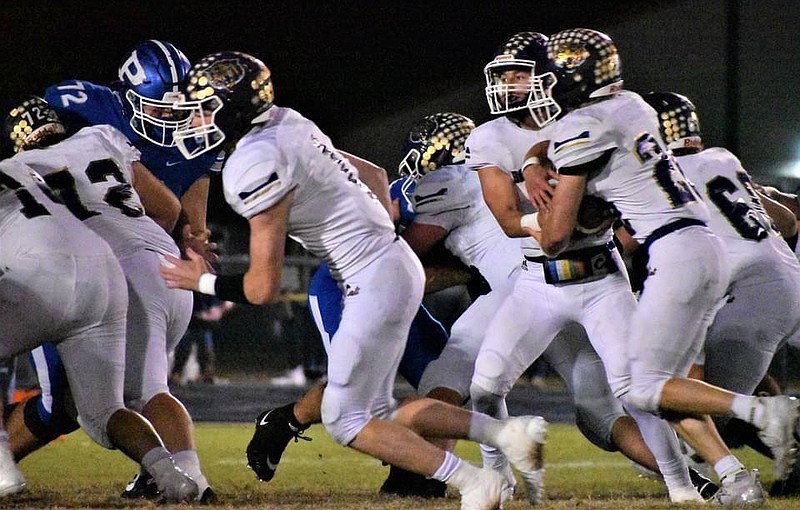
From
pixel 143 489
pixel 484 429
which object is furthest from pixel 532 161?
pixel 143 489

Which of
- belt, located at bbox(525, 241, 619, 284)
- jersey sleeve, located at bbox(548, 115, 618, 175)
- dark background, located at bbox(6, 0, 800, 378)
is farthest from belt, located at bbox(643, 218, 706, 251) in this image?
dark background, located at bbox(6, 0, 800, 378)

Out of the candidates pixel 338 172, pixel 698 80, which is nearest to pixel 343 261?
pixel 338 172

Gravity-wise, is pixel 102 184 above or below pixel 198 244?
above

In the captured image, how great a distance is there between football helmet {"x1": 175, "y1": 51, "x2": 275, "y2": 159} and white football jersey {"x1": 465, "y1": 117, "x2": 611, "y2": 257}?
1.05m

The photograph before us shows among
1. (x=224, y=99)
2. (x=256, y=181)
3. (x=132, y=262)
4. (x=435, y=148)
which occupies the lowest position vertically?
(x=435, y=148)

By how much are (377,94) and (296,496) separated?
9685mm

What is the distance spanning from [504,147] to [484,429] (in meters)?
1.27

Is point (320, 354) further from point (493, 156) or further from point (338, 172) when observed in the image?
point (338, 172)

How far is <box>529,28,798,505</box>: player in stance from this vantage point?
13.6ft

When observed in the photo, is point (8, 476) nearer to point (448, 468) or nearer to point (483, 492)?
point (448, 468)

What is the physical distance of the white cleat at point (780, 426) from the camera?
3990mm

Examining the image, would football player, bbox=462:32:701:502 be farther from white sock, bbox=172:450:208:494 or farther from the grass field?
white sock, bbox=172:450:208:494

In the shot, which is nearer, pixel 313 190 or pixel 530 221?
pixel 313 190

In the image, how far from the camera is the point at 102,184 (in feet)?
15.0
